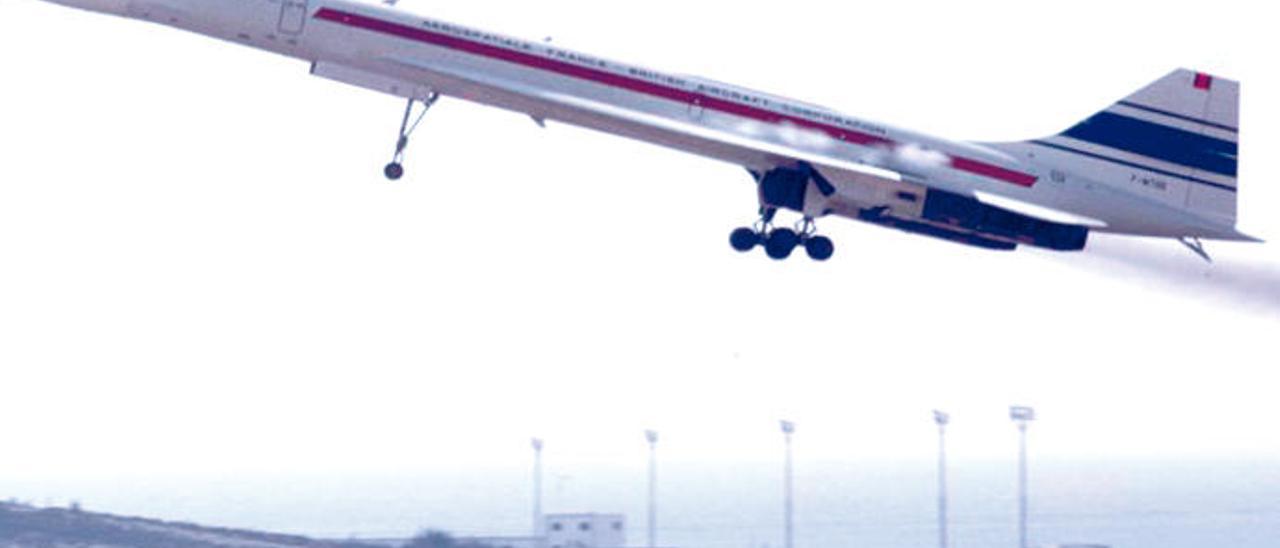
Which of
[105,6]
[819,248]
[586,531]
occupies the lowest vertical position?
[586,531]

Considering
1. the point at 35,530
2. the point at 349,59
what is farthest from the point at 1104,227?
the point at 35,530

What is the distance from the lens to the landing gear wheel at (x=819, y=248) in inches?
1393

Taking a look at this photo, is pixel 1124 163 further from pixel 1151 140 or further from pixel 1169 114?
pixel 1169 114

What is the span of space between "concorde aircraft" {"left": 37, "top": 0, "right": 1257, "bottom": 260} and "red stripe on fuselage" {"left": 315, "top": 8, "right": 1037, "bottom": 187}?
0.07 ft

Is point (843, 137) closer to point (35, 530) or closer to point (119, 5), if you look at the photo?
point (119, 5)

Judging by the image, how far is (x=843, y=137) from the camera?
114 ft

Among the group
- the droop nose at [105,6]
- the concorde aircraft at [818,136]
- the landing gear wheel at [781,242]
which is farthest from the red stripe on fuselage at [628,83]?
the droop nose at [105,6]

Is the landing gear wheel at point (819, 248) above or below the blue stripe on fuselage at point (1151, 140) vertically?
below

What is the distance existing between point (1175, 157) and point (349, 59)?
13.4 meters

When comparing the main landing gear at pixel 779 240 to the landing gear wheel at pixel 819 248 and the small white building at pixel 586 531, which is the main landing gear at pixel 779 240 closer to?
the landing gear wheel at pixel 819 248

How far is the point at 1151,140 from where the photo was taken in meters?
36.2

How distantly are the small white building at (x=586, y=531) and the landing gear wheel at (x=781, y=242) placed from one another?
23.5m

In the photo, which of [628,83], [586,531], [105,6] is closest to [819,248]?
[628,83]

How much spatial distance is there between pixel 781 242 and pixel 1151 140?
6.34 meters
